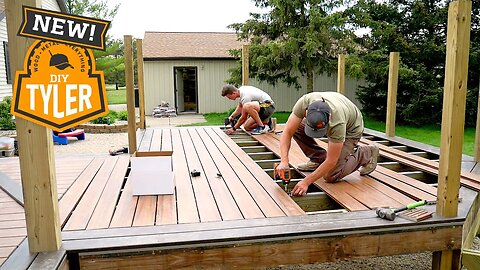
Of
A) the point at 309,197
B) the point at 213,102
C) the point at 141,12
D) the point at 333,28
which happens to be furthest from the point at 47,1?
the point at 141,12

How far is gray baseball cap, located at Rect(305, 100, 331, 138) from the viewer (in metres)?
2.74

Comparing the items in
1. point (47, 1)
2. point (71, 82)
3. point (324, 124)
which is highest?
point (47, 1)

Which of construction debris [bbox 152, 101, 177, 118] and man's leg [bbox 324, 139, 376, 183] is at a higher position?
man's leg [bbox 324, 139, 376, 183]

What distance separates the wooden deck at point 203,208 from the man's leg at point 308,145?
0.34m

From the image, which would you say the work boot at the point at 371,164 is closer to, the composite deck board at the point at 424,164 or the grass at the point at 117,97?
the composite deck board at the point at 424,164

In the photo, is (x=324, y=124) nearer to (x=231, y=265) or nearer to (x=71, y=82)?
(x=231, y=265)

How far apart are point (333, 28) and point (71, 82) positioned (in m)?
10.2

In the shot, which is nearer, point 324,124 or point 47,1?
point 324,124

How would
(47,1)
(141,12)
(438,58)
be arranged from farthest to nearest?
1. (141,12)
2. (47,1)
3. (438,58)

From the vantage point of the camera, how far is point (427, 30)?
1216 cm

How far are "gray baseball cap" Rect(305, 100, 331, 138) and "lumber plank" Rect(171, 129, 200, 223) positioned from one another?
95 centimetres

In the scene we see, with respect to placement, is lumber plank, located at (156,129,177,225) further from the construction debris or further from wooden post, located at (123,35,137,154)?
the construction debris

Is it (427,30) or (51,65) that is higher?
(427,30)

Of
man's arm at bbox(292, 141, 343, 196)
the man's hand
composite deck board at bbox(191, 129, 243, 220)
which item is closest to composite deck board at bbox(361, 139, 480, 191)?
man's arm at bbox(292, 141, 343, 196)
